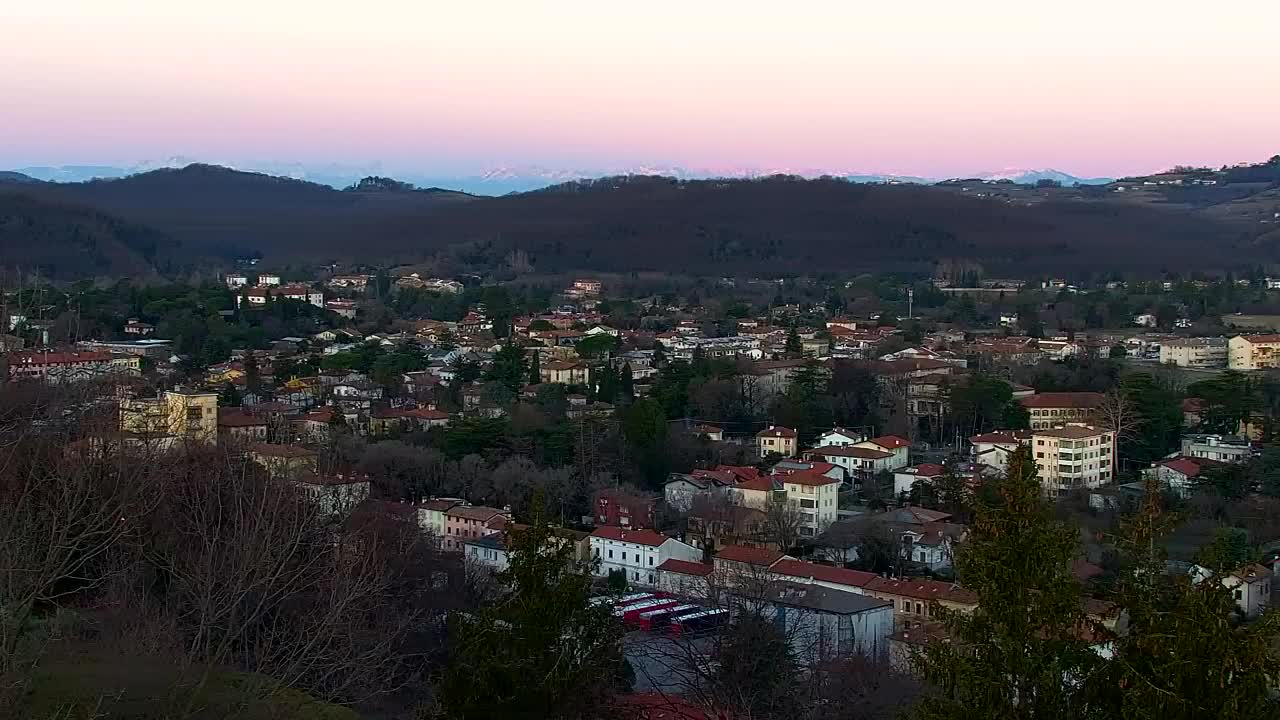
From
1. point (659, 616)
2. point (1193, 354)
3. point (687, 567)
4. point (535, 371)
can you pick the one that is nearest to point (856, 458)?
point (687, 567)

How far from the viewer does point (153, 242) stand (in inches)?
2299

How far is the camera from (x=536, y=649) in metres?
5.86

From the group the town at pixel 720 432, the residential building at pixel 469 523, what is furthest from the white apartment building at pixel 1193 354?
the residential building at pixel 469 523

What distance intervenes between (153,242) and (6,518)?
55.4m

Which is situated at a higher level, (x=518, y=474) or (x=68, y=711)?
(x=68, y=711)

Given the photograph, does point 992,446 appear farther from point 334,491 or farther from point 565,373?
point 334,491

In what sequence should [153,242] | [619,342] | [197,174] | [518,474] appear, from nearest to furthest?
[518,474]
[619,342]
[153,242]
[197,174]

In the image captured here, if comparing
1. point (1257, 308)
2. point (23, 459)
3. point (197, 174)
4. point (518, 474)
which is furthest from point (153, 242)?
point (23, 459)

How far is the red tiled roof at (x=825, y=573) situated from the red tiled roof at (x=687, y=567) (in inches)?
30.1

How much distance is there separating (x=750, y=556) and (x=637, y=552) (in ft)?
4.88

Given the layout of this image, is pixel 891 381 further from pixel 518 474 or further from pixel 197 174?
pixel 197 174

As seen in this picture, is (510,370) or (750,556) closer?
(750,556)

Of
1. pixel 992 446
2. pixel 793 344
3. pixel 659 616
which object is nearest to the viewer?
pixel 659 616

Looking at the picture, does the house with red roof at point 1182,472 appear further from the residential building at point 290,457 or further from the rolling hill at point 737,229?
the rolling hill at point 737,229
